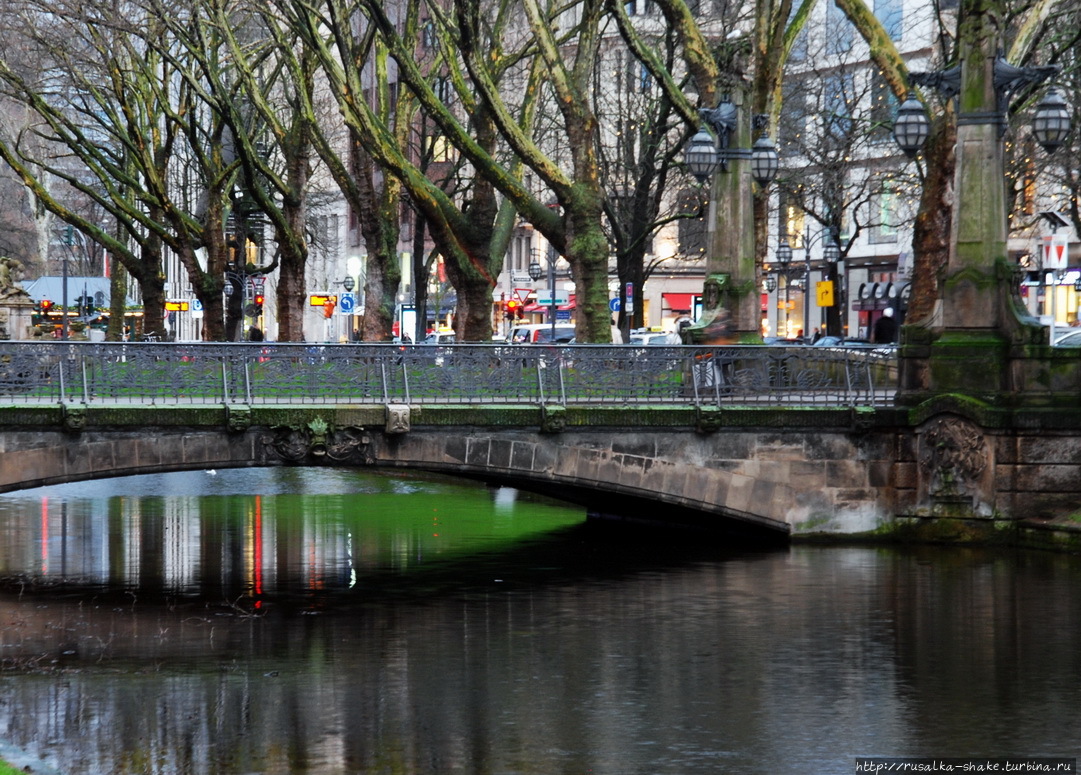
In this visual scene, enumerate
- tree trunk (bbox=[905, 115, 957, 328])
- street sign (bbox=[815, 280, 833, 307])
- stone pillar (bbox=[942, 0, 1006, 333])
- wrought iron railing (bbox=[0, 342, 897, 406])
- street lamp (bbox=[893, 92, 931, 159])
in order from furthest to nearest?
street sign (bbox=[815, 280, 833, 307]), tree trunk (bbox=[905, 115, 957, 328]), stone pillar (bbox=[942, 0, 1006, 333]), street lamp (bbox=[893, 92, 931, 159]), wrought iron railing (bbox=[0, 342, 897, 406])

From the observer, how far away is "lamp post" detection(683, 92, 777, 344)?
2666 cm

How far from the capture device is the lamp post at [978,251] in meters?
23.8

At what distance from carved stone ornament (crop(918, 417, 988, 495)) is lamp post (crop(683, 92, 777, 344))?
3825 mm

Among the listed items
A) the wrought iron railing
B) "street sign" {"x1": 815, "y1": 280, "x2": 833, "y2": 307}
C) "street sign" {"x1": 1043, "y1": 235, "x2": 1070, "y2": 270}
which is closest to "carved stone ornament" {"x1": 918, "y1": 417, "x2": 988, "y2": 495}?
the wrought iron railing

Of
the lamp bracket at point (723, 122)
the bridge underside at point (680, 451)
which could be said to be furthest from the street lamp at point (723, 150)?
the bridge underside at point (680, 451)

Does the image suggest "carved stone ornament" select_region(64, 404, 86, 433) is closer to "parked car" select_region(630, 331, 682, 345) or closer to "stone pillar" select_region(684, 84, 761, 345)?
"stone pillar" select_region(684, 84, 761, 345)

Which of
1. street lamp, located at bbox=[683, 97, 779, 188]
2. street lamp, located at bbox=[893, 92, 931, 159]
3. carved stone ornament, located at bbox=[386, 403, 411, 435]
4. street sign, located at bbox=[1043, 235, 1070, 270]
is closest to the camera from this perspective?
carved stone ornament, located at bbox=[386, 403, 411, 435]

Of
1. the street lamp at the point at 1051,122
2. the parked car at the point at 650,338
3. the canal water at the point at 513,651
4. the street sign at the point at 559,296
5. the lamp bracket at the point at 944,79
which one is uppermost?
the lamp bracket at the point at 944,79

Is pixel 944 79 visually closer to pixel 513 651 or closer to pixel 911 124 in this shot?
pixel 911 124

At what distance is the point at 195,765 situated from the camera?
13242 mm

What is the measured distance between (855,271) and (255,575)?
43.6m

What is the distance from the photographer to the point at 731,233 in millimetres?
26953

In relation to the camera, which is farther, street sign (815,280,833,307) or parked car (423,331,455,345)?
parked car (423,331,455,345)

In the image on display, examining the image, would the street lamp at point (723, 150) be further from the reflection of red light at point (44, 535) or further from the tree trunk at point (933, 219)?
the reflection of red light at point (44, 535)
